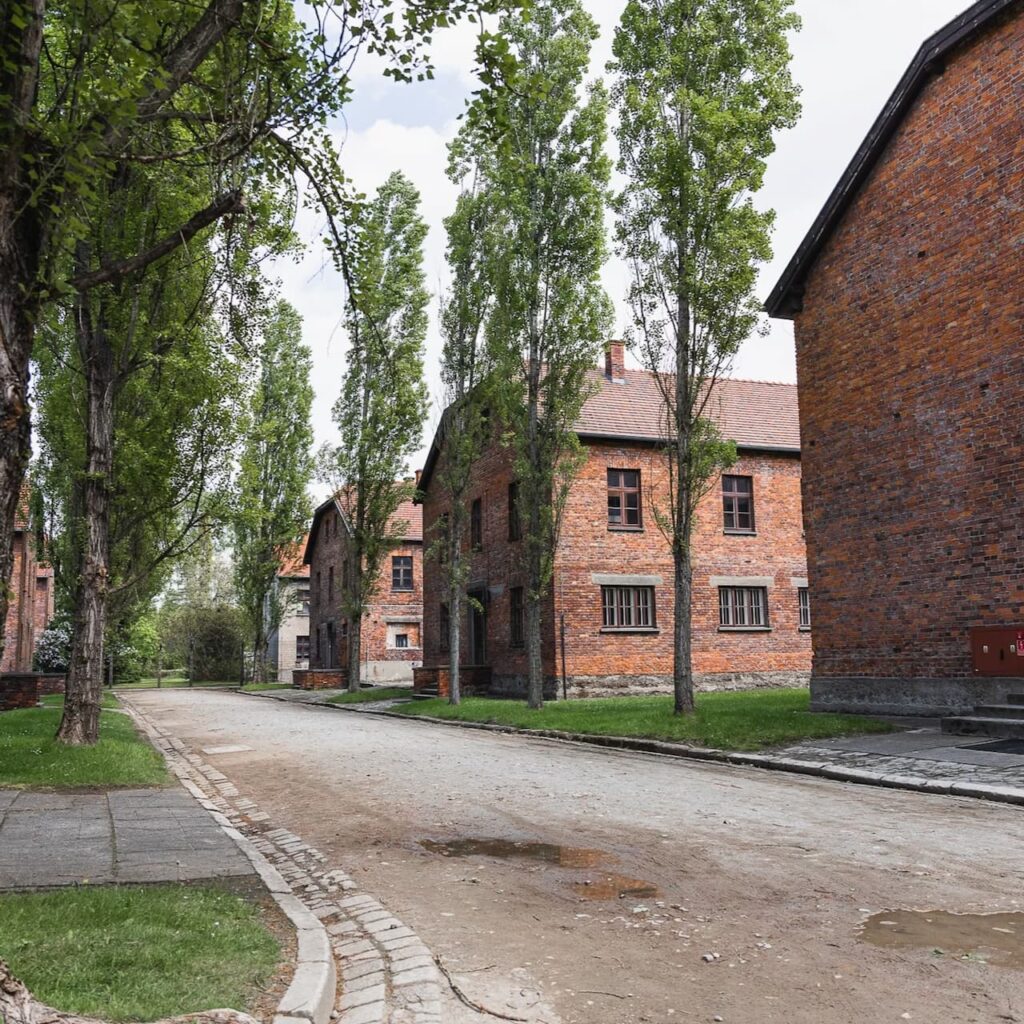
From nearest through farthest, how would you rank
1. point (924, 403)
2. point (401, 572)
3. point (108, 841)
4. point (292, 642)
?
point (108, 841) < point (924, 403) < point (401, 572) < point (292, 642)

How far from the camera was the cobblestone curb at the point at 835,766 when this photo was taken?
932 centimetres

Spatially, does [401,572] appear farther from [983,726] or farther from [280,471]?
[983,726]

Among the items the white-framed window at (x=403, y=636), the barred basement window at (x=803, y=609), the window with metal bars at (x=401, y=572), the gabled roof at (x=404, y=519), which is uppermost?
the gabled roof at (x=404, y=519)

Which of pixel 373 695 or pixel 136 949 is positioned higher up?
pixel 136 949

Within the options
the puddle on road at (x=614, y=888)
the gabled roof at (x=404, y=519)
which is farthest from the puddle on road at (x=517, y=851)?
the gabled roof at (x=404, y=519)

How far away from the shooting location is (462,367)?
2341 centimetres

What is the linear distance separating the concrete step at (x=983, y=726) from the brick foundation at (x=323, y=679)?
28.5 meters

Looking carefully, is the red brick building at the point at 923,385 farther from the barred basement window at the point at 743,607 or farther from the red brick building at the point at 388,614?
the red brick building at the point at 388,614

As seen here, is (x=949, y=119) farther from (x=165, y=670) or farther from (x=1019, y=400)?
(x=165, y=670)

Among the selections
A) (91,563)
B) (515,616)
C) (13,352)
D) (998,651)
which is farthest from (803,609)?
(13,352)

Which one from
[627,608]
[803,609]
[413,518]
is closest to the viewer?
[627,608]

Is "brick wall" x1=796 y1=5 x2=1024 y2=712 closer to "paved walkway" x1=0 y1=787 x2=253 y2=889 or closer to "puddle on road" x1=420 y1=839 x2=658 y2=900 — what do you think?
"puddle on road" x1=420 y1=839 x2=658 y2=900

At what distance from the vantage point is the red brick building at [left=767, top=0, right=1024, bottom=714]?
1373 cm

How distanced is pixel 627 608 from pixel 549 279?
958 centimetres
